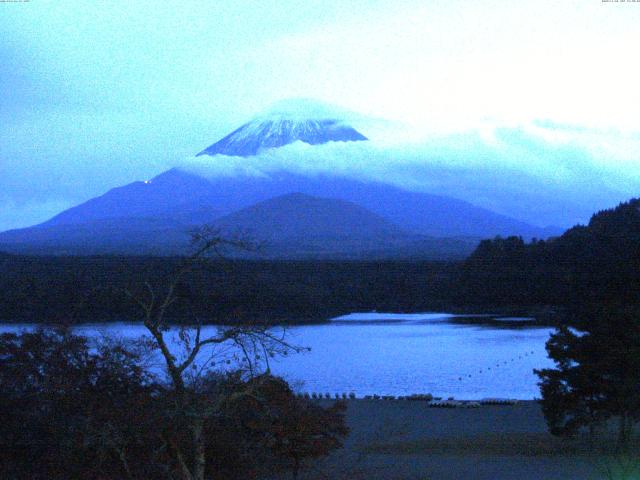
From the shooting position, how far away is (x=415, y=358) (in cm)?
2891

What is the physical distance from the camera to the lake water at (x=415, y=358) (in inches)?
861

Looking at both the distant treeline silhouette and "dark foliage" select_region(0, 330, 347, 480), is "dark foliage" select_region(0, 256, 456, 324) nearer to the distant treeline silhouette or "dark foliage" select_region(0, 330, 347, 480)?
the distant treeline silhouette

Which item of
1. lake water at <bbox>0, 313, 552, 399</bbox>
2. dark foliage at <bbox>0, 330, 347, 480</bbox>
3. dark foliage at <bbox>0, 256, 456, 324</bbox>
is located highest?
dark foliage at <bbox>0, 256, 456, 324</bbox>

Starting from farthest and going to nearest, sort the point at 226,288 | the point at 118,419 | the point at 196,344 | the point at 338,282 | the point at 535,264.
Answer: the point at 338,282
the point at 535,264
the point at 226,288
the point at 118,419
the point at 196,344

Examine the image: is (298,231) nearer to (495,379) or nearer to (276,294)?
(276,294)

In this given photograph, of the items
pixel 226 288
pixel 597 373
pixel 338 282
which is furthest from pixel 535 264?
pixel 597 373

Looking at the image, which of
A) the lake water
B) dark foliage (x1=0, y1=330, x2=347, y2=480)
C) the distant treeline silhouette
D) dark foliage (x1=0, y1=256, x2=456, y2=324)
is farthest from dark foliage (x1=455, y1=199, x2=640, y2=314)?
dark foliage (x1=0, y1=330, x2=347, y2=480)

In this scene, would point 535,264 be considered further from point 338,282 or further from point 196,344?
point 196,344

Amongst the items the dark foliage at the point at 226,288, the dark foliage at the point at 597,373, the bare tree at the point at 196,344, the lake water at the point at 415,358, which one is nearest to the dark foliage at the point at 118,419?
the bare tree at the point at 196,344

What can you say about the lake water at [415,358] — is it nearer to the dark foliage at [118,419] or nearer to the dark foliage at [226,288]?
the dark foliage at [226,288]

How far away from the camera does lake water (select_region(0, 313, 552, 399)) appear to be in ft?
71.8

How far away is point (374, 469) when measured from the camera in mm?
10250

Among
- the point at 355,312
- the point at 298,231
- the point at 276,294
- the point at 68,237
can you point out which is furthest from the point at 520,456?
the point at 298,231

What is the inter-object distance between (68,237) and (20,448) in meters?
76.1
